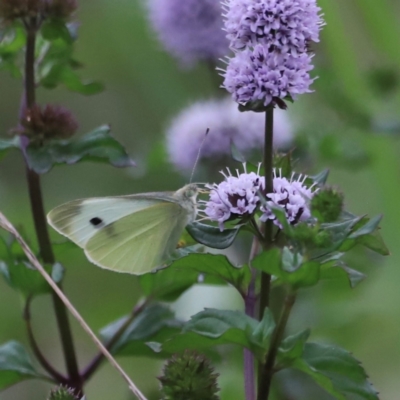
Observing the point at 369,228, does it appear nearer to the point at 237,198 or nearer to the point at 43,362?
the point at 237,198

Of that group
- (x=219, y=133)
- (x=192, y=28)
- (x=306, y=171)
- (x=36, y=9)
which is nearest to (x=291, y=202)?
(x=36, y=9)

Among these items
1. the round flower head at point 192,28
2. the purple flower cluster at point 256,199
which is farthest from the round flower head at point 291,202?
the round flower head at point 192,28

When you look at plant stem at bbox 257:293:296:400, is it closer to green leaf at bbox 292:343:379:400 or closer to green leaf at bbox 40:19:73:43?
green leaf at bbox 292:343:379:400

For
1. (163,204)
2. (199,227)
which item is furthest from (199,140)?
(199,227)

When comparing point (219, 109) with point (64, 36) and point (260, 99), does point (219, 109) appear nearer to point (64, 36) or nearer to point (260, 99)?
point (64, 36)

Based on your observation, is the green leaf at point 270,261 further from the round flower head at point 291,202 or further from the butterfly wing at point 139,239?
the butterfly wing at point 139,239

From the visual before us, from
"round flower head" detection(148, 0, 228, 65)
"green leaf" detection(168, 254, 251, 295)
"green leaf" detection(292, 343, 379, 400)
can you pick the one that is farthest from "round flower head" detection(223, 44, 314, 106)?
"round flower head" detection(148, 0, 228, 65)

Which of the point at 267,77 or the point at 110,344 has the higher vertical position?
the point at 267,77
